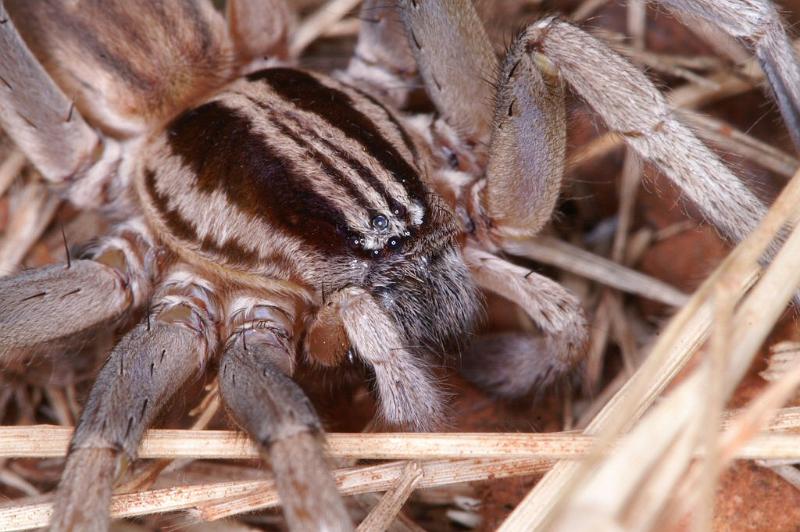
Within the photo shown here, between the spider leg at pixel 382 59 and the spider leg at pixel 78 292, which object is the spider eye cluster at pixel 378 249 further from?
the spider leg at pixel 382 59

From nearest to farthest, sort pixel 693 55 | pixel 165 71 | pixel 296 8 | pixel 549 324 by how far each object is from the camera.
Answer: pixel 549 324 → pixel 165 71 → pixel 693 55 → pixel 296 8

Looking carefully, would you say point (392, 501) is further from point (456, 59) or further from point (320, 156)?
point (456, 59)

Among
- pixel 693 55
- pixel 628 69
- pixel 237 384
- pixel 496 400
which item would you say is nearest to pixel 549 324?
pixel 496 400

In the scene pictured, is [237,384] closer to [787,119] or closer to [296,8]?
[787,119]

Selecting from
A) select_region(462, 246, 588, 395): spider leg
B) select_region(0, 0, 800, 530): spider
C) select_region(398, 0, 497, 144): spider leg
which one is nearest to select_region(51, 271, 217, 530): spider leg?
select_region(0, 0, 800, 530): spider

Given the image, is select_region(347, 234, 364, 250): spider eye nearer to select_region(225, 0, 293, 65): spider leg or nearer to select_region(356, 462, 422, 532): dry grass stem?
select_region(356, 462, 422, 532): dry grass stem

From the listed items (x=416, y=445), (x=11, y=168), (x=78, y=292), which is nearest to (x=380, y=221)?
(x=416, y=445)
